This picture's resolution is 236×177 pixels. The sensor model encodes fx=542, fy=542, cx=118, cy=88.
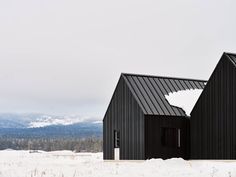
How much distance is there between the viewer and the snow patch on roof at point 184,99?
3269 cm

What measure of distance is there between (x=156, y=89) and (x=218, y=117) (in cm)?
661

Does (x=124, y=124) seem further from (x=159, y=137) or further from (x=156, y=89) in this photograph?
(x=156, y=89)

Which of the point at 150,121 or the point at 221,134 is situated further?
the point at 150,121

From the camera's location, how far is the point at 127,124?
32938 mm

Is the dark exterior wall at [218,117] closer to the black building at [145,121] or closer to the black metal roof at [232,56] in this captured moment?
the black metal roof at [232,56]

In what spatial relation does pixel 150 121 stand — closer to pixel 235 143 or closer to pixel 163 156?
pixel 163 156

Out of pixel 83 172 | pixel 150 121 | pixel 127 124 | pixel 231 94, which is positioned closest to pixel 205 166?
pixel 83 172

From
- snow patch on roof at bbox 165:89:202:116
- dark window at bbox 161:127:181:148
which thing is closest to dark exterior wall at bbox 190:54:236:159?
snow patch on roof at bbox 165:89:202:116

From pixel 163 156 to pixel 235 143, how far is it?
560 centimetres

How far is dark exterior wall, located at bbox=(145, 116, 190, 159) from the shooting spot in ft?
102

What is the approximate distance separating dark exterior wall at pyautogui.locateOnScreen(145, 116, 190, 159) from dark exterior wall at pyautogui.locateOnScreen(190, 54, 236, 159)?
5.56 ft

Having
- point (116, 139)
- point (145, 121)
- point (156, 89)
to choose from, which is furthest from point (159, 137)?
point (116, 139)

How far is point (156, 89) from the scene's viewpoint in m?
34.0

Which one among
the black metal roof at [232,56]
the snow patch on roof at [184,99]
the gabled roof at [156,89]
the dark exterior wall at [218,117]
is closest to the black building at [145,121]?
the gabled roof at [156,89]
